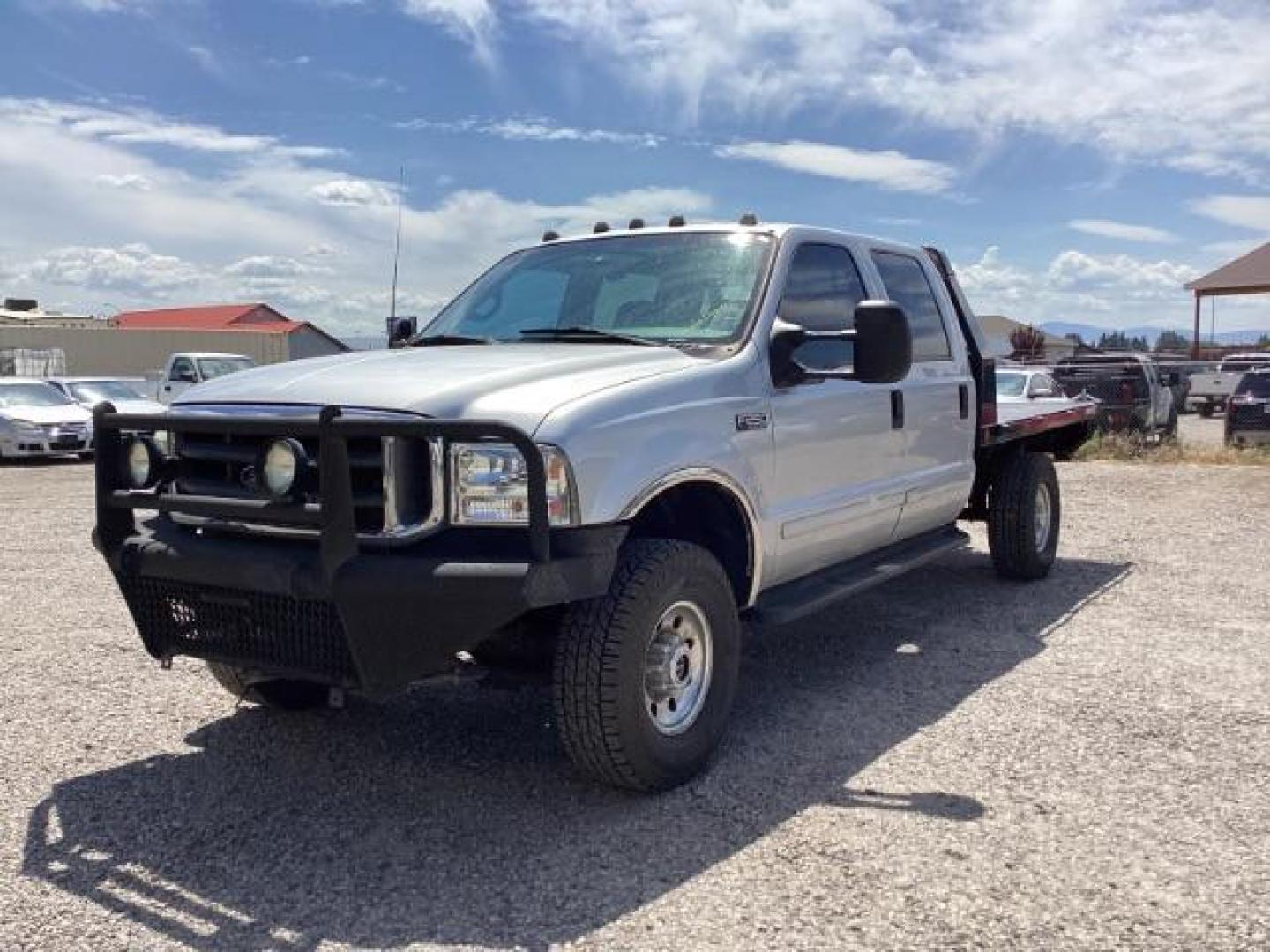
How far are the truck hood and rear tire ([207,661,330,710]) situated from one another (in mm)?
1103

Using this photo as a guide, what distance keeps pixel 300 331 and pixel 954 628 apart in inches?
1658

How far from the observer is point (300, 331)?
45156mm

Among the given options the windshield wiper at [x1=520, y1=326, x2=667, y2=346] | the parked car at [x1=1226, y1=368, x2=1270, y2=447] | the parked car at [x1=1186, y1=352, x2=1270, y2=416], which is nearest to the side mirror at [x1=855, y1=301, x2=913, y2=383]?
the windshield wiper at [x1=520, y1=326, x2=667, y2=346]

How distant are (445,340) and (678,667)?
6.06 ft

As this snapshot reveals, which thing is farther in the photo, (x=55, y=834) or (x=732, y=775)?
(x=732, y=775)

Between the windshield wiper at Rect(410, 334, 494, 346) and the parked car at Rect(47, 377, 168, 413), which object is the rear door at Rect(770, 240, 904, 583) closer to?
the windshield wiper at Rect(410, 334, 494, 346)

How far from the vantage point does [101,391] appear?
20.6 meters

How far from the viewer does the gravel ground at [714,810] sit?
3049mm

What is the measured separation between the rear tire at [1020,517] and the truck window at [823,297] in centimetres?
243

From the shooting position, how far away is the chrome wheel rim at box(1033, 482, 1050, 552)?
7477 millimetres

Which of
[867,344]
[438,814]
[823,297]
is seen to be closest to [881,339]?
[867,344]

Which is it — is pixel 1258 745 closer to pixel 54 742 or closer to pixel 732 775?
pixel 732 775

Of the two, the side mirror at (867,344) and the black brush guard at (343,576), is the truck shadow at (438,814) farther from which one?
the side mirror at (867,344)

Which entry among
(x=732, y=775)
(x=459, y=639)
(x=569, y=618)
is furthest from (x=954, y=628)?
(x=459, y=639)
